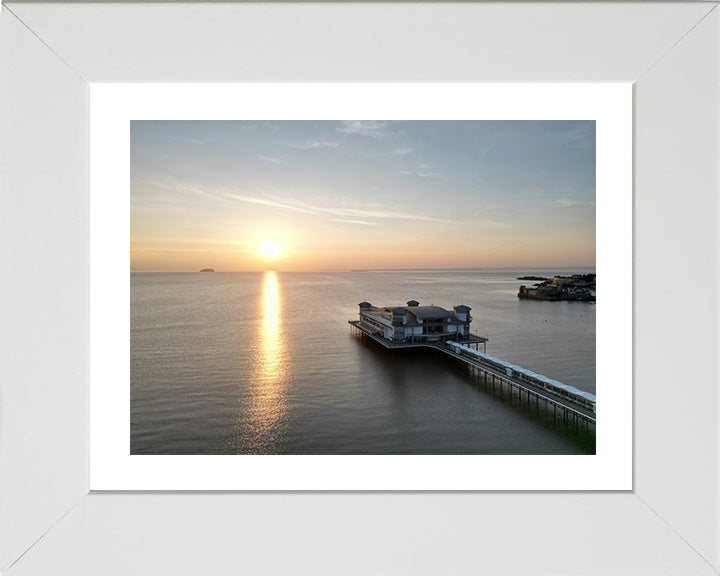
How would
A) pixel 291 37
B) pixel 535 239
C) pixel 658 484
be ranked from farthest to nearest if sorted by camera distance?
pixel 535 239
pixel 658 484
pixel 291 37

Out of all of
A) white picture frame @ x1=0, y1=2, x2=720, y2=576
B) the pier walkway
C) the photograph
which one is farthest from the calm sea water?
white picture frame @ x1=0, y1=2, x2=720, y2=576

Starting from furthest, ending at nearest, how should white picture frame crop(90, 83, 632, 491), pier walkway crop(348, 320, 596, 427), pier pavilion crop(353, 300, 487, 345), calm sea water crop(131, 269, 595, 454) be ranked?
pier pavilion crop(353, 300, 487, 345)
calm sea water crop(131, 269, 595, 454)
pier walkway crop(348, 320, 596, 427)
white picture frame crop(90, 83, 632, 491)

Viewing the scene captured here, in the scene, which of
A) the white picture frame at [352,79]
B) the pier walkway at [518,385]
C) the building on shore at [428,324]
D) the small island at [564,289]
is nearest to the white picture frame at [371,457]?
the white picture frame at [352,79]

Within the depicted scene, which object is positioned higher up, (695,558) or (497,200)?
(497,200)

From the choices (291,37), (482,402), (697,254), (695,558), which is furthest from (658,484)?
(482,402)

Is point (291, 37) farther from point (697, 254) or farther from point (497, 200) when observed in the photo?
point (497, 200)

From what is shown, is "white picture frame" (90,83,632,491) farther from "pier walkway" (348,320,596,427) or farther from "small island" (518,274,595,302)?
"small island" (518,274,595,302)

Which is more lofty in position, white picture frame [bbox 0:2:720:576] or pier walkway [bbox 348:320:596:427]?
white picture frame [bbox 0:2:720:576]
